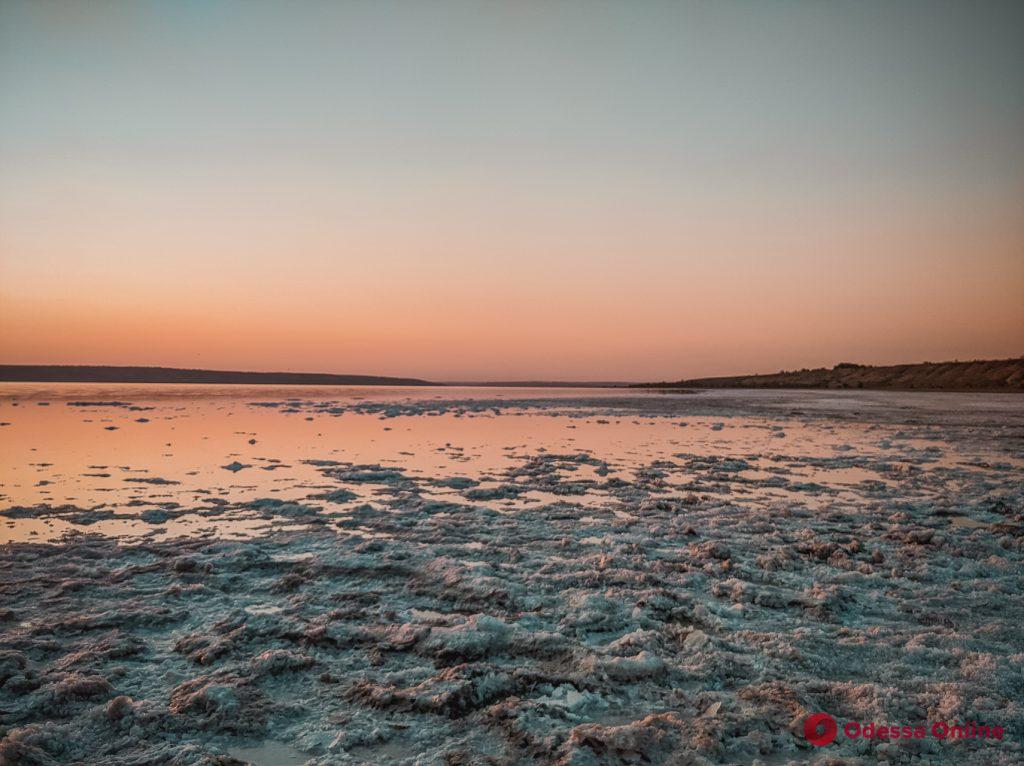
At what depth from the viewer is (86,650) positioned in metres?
4.48

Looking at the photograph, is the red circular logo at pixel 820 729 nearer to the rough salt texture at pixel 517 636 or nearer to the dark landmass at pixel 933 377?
the rough salt texture at pixel 517 636

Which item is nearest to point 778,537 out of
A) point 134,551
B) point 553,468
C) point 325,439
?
point 553,468

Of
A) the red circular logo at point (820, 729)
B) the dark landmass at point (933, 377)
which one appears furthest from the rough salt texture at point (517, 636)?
the dark landmass at point (933, 377)

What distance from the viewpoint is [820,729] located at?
3559 mm

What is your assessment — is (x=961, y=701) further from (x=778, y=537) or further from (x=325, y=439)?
(x=325, y=439)

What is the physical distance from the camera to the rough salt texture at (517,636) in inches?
135

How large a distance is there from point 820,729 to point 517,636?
221 cm

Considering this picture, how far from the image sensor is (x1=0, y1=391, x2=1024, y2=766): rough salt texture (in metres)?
3.44

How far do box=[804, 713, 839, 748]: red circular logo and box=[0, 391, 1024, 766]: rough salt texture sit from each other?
0.07m

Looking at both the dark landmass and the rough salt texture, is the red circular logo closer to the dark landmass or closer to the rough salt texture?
the rough salt texture

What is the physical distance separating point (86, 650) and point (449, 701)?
2.97m

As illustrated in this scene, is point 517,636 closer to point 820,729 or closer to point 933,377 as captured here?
point 820,729

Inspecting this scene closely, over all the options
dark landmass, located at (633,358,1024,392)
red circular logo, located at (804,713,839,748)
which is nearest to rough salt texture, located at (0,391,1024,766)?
red circular logo, located at (804,713,839,748)

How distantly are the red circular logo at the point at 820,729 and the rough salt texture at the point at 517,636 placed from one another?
2.6 inches
